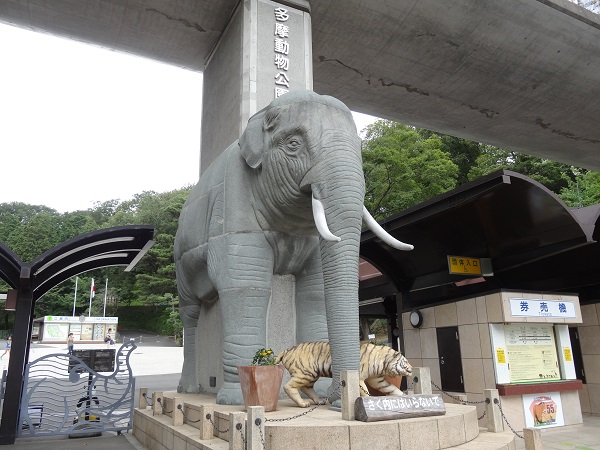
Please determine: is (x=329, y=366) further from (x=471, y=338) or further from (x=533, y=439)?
(x=471, y=338)

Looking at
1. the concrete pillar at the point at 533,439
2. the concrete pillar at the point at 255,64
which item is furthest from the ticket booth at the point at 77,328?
the concrete pillar at the point at 533,439

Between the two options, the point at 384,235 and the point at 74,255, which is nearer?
the point at 384,235

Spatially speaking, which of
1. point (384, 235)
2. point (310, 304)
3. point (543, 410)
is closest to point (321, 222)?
point (384, 235)

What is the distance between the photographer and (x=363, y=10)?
38.1 feet

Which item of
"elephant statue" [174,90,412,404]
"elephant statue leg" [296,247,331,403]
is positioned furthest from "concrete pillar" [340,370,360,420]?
"elephant statue leg" [296,247,331,403]

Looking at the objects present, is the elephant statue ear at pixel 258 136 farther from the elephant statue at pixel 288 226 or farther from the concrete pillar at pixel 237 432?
the concrete pillar at pixel 237 432

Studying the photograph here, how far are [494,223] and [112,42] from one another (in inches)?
386

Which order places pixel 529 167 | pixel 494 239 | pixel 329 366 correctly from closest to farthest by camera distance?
1. pixel 329 366
2. pixel 494 239
3. pixel 529 167

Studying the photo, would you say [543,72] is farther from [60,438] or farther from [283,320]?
[60,438]

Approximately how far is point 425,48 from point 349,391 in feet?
36.4

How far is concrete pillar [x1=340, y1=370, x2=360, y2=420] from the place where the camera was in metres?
4.24

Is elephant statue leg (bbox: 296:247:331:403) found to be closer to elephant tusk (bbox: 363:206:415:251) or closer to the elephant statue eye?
elephant tusk (bbox: 363:206:415:251)

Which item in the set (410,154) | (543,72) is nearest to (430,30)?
(543,72)

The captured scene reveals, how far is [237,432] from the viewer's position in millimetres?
4027
